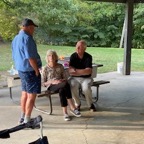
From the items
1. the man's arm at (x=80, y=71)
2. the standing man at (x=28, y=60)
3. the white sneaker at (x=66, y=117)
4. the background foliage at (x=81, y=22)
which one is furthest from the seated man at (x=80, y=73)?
the background foliage at (x=81, y=22)

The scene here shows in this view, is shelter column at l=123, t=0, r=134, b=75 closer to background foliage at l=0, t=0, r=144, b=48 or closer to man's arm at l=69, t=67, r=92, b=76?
man's arm at l=69, t=67, r=92, b=76

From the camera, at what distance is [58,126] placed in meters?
4.11

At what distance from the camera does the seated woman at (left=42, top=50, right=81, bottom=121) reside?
14.5ft

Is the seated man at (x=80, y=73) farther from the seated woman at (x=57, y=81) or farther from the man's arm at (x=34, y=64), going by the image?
the man's arm at (x=34, y=64)

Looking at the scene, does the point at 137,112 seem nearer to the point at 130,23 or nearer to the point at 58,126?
the point at 58,126

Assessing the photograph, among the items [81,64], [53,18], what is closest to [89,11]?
[53,18]

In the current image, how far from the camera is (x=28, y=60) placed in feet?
12.8

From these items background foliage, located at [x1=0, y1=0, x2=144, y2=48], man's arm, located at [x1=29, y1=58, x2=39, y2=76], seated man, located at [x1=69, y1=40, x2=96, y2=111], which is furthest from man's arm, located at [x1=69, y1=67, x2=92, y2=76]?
background foliage, located at [x1=0, y1=0, x2=144, y2=48]

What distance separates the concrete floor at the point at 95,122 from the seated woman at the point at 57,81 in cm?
21

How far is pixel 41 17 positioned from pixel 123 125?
493 inches

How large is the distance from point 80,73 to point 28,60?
1.14m

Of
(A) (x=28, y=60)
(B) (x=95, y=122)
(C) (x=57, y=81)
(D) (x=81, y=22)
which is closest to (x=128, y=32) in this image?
(C) (x=57, y=81)

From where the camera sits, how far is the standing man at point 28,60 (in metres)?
3.84

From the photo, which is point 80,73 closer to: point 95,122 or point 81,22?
point 95,122
